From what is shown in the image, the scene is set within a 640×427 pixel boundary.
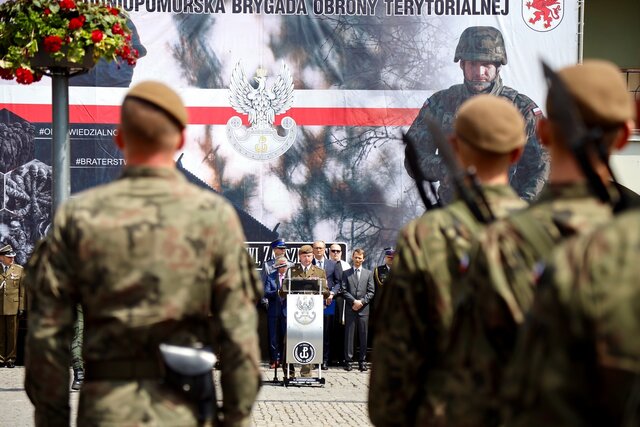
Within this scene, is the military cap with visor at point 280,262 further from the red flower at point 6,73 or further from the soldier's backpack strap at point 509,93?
the red flower at point 6,73

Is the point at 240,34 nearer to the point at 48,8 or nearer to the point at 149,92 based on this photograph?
the point at 48,8

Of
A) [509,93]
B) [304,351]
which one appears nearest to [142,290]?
[304,351]

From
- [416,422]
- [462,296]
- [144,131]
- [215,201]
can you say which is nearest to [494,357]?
[462,296]

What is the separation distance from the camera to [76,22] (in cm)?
1166

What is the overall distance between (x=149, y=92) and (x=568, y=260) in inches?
85.7

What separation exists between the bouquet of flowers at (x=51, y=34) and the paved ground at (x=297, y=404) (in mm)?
3375

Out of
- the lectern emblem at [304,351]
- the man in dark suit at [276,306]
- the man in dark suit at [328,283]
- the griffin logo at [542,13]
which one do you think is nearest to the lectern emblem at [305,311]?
the lectern emblem at [304,351]

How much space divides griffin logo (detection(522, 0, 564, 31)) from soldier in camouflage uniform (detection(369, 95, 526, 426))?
16.9 meters

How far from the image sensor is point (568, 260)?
2.29 m

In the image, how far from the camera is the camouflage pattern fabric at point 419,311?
13.9 feet

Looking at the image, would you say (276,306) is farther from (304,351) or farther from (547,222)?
(547,222)

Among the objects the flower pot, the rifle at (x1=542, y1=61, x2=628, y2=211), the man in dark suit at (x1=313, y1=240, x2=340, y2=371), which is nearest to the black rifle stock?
the rifle at (x1=542, y1=61, x2=628, y2=211)

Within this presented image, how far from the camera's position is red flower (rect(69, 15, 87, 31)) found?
11633 mm

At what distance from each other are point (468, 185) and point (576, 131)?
1351mm
